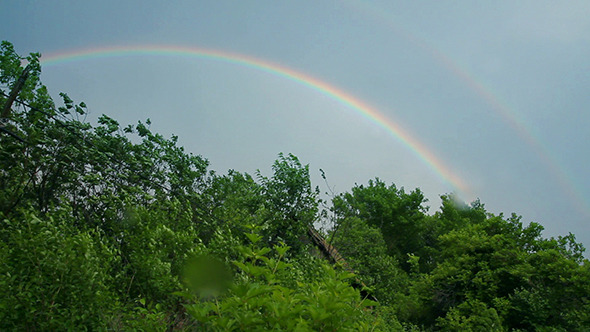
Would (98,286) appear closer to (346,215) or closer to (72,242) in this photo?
(72,242)

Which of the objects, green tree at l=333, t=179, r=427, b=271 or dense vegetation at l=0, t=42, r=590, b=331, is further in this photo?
green tree at l=333, t=179, r=427, b=271

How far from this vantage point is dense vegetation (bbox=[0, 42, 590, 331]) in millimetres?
2506

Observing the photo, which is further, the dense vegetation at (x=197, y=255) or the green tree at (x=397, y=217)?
the green tree at (x=397, y=217)

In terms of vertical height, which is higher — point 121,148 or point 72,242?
point 121,148

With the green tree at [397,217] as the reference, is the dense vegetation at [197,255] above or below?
below

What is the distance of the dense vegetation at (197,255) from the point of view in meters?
2.51

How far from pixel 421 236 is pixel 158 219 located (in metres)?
35.3

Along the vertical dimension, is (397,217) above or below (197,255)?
above

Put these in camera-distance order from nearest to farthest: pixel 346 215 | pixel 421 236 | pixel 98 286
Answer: pixel 98 286, pixel 346 215, pixel 421 236

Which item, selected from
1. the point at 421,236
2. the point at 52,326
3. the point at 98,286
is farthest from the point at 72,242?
the point at 421,236

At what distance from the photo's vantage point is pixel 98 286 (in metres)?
3.70

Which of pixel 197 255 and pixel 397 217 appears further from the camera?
pixel 397 217

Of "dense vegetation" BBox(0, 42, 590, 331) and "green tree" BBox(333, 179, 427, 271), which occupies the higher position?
"green tree" BBox(333, 179, 427, 271)

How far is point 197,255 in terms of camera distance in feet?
17.0
